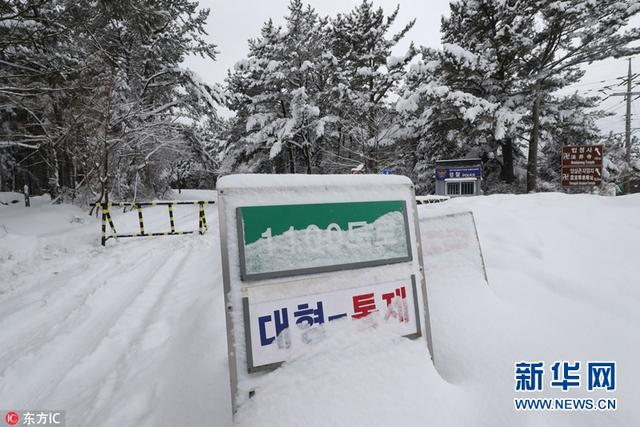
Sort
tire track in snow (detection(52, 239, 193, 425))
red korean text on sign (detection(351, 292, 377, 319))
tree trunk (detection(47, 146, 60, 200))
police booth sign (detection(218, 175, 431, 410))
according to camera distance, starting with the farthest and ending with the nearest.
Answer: tree trunk (detection(47, 146, 60, 200)), tire track in snow (detection(52, 239, 193, 425)), red korean text on sign (detection(351, 292, 377, 319)), police booth sign (detection(218, 175, 431, 410))

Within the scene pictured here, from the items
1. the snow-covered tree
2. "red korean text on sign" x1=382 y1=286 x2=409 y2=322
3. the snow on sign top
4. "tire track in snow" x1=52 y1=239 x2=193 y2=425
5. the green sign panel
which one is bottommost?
"tire track in snow" x1=52 y1=239 x2=193 y2=425

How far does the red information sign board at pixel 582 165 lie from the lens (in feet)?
31.1

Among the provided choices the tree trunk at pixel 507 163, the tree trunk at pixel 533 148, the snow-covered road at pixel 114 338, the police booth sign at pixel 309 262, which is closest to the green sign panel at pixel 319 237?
the police booth sign at pixel 309 262

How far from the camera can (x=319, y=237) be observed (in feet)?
6.22

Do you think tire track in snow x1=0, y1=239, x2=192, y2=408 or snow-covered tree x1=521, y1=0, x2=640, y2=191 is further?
snow-covered tree x1=521, y1=0, x2=640, y2=191

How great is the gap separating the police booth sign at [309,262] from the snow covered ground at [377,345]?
0.45 ft

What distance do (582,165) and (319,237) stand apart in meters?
11.5

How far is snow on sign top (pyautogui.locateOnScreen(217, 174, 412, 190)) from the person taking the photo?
1.77 m

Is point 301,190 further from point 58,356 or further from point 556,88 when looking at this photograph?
point 556,88

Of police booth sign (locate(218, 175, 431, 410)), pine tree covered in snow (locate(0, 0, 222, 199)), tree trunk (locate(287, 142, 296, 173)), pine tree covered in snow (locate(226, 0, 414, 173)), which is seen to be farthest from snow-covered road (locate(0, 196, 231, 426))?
tree trunk (locate(287, 142, 296, 173))

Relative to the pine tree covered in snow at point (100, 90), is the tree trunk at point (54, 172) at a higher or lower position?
lower

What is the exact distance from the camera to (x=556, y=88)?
50.2 ft

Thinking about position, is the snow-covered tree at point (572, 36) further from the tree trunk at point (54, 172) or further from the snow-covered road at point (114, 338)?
the tree trunk at point (54, 172)

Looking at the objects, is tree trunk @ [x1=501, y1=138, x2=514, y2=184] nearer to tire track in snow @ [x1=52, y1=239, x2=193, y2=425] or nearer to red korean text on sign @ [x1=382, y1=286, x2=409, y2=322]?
red korean text on sign @ [x1=382, y1=286, x2=409, y2=322]
